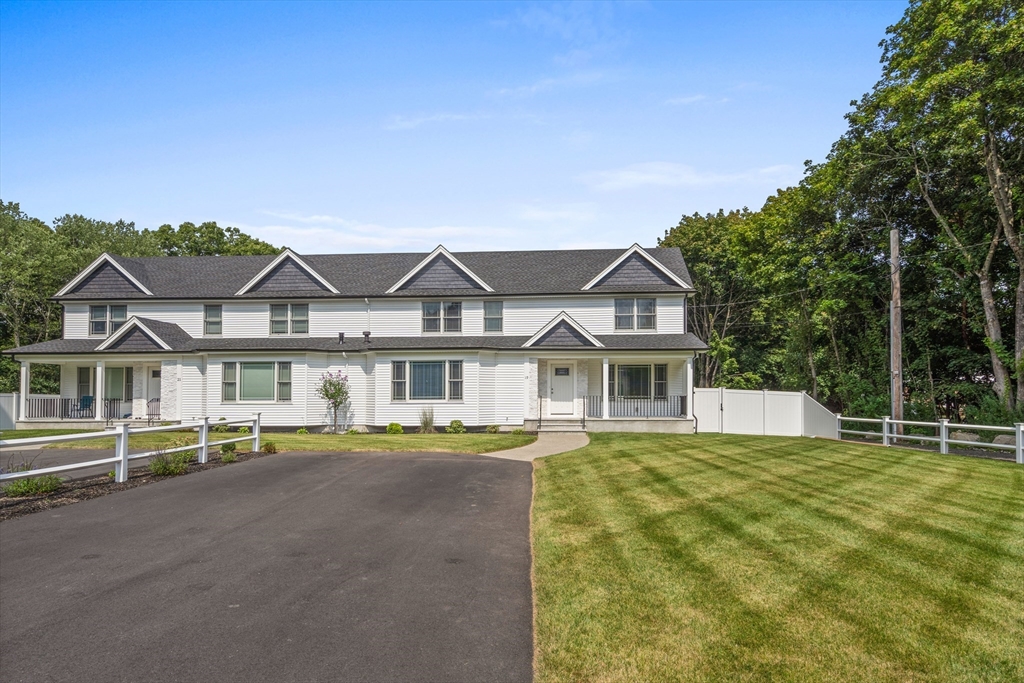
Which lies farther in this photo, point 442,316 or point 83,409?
point 442,316

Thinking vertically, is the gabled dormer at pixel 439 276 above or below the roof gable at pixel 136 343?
above

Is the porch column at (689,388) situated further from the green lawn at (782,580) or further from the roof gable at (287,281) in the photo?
the roof gable at (287,281)

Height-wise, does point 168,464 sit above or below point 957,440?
above

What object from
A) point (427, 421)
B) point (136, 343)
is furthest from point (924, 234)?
point (136, 343)

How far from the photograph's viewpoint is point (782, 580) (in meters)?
6.07

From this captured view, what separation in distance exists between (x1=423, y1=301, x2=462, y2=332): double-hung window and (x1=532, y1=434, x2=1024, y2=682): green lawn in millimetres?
17127

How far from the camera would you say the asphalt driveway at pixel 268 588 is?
188 inches

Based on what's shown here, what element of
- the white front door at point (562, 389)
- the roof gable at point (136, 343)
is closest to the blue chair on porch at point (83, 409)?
the roof gable at point (136, 343)

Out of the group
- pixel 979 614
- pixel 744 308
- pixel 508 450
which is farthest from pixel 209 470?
pixel 744 308

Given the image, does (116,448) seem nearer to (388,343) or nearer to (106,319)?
(388,343)

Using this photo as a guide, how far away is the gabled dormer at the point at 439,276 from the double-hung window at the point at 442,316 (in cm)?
73

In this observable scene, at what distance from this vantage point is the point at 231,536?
8.24m

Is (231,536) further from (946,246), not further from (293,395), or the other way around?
(946,246)

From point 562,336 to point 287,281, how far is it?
13.1m
